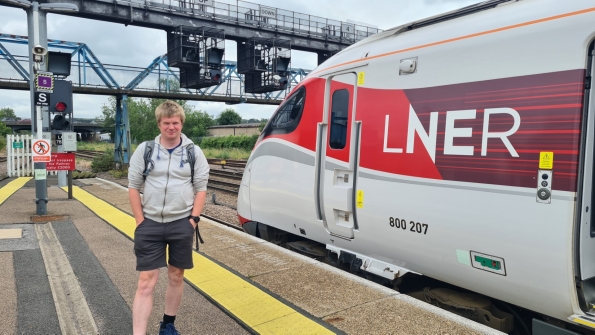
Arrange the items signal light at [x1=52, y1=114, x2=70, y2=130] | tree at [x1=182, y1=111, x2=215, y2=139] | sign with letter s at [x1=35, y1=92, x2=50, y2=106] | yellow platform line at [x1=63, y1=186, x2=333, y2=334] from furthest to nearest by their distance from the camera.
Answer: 1. tree at [x1=182, y1=111, x2=215, y2=139]
2. signal light at [x1=52, y1=114, x2=70, y2=130]
3. sign with letter s at [x1=35, y1=92, x2=50, y2=106]
4. yellow platform line at [x1=63, y1=186, x2=333, y2=334]

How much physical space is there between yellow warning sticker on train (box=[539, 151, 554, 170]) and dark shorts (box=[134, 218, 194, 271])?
274 centimetres

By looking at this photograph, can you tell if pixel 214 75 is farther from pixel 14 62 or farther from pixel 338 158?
pixel 338 158

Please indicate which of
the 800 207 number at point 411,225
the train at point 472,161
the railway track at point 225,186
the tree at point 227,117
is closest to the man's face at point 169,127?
the train at point 472,161

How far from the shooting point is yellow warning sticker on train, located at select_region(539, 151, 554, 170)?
10.5 ft

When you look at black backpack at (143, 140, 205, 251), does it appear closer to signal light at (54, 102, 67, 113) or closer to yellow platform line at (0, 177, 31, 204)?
signal light at (54, 102, 67, 113)

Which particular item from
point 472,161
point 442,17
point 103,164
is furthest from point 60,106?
point 103,164

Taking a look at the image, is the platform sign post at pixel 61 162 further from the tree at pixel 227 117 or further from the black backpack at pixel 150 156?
the tree at pixel 227 117

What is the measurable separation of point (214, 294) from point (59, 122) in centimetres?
886

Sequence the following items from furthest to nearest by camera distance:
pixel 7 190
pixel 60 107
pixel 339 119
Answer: pixel 7 190
pixel 60 107
pixel 339 119

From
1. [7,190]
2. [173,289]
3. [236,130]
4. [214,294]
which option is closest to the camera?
[173,289]

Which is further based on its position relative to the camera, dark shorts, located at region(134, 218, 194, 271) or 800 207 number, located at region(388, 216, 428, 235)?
800 207 number, located at region(388, 216, 428, 235)

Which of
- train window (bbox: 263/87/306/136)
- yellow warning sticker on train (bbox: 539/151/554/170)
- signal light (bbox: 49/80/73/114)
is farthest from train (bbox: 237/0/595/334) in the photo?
signal light (bbox: 49/80/73/114)

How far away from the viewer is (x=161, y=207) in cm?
338

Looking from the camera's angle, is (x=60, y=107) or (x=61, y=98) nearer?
(x=60, y=107)
